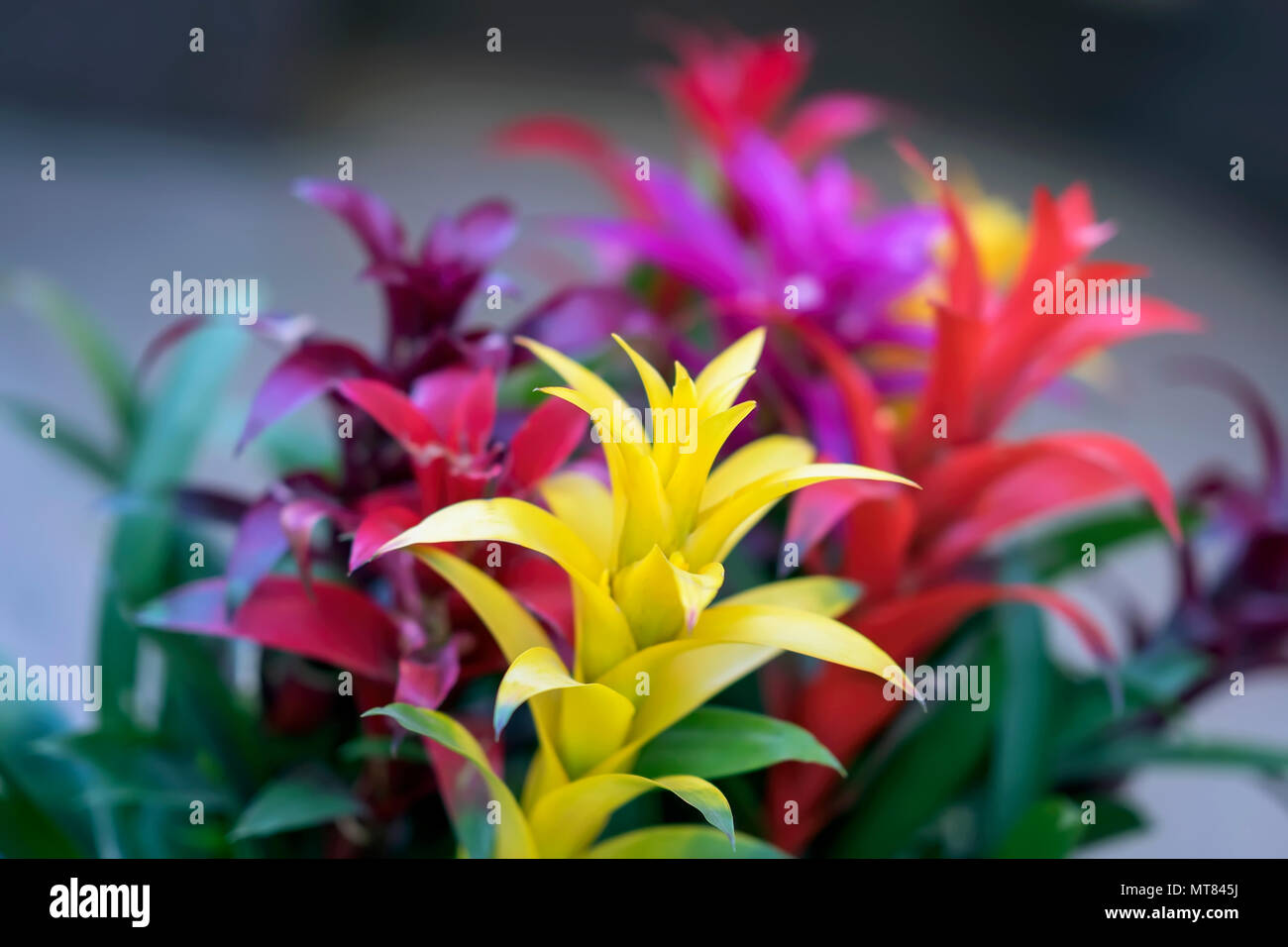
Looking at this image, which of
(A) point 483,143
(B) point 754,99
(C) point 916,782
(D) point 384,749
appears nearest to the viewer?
(D) point 384,749

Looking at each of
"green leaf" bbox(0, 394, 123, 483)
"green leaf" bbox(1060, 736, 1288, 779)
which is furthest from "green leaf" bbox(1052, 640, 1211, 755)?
"green leaf" bbox(0, 394, 123, 483)

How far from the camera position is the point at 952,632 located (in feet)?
2.30

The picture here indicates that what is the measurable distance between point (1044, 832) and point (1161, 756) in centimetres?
18

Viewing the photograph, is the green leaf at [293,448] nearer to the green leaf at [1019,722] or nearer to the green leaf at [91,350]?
the green leaf at [91,350]

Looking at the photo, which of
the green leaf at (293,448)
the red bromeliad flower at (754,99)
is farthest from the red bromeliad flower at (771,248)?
the green leaf at (293,448)

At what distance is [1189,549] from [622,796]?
497 millimetres

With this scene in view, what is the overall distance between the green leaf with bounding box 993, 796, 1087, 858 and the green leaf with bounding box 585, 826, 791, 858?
16 centimetres

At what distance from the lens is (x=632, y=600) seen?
1.44 feet

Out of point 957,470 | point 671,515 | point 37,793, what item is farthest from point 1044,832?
point 37,793

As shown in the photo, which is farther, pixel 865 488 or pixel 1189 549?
pixel 1189 549

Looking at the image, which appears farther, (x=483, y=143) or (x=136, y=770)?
(x=483, y=143)

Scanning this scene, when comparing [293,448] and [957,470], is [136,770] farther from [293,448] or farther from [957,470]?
[957,470]
